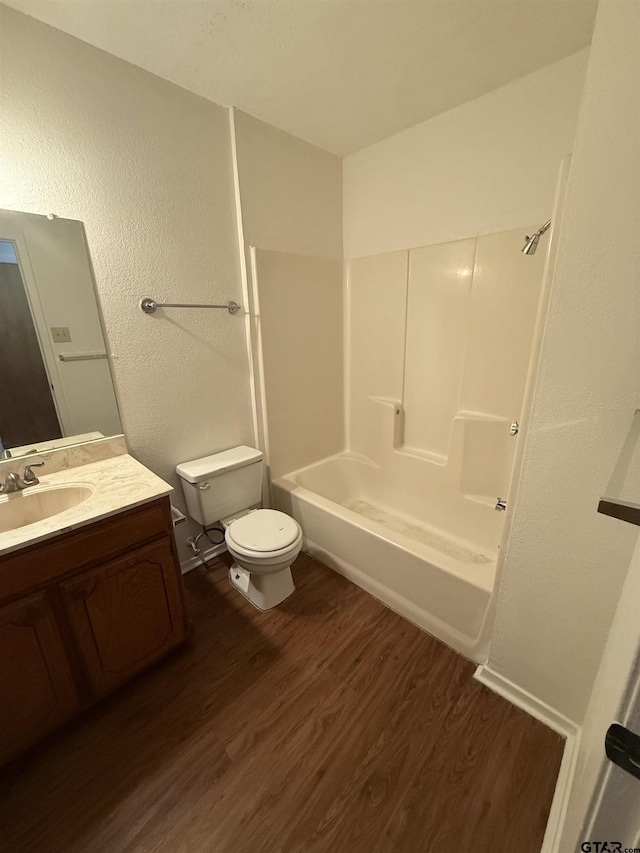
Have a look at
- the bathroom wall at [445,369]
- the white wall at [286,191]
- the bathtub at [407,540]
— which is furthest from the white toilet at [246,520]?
the white wall at [286,191]

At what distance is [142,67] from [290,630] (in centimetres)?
252

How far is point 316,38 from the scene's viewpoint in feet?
4.19

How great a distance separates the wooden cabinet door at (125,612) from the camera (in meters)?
1.16

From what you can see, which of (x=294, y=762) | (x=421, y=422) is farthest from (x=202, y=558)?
(x=421, y=422)

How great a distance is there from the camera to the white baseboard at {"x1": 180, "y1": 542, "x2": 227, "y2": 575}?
2000mm

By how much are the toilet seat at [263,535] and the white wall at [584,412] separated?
2.97 ft

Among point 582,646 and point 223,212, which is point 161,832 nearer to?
point 582,646

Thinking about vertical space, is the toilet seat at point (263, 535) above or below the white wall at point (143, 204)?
below

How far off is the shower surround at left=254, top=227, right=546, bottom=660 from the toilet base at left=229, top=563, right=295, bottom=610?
0.32 metres

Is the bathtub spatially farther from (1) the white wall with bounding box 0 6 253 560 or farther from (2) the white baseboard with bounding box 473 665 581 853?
(1) the white wall with bounding box 0 6 253 560

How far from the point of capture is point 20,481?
4.24ft

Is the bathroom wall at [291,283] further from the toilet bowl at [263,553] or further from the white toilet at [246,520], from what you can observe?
the toilet bowl at [263,553]

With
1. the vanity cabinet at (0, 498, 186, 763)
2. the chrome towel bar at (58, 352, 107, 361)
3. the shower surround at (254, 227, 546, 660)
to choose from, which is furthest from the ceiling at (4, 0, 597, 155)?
the vanity cabinet at (0, 498, 186, 763)

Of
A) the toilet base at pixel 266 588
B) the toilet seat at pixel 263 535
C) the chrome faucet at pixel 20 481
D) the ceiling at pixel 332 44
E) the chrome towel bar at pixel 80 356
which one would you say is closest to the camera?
the ceiling at pixel 332 44
